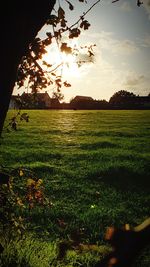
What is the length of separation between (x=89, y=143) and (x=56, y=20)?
1375 centimetres

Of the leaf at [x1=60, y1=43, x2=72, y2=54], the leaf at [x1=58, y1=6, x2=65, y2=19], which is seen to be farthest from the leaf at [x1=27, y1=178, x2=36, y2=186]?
the leaf at [x1=58, y1=6, x2=65, y2=19]

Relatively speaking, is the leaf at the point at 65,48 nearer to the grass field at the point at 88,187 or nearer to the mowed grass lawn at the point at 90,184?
the grass field at the point at 88,187

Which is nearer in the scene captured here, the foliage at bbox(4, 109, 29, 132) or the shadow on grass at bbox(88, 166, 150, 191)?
the foliage at bbox(4, 109, 29, 132)

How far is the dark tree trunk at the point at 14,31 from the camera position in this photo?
1.80 m

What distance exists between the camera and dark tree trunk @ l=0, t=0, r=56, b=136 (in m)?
1.80

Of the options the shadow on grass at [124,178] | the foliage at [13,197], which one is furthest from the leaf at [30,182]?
the shadow on grass at [124,178]

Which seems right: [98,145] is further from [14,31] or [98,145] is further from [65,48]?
[14,31]

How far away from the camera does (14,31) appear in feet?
6.05

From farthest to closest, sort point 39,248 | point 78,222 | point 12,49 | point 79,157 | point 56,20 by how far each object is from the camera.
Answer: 1. point 79,157
2. point 78,222
3. point 39,248
4. point 56,20
5. point 12,49

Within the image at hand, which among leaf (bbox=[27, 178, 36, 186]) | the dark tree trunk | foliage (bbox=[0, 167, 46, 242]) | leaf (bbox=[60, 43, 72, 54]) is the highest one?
leaf (bbox=[60, 43, 72, 54])

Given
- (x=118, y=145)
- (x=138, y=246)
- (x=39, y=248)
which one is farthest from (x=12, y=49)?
(x=118, y=145)

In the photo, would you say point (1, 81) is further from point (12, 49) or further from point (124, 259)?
point (124, 259)

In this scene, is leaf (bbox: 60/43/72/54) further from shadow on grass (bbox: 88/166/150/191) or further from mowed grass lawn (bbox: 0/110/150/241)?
shadow on grass (bbox: 88/166/150/191)

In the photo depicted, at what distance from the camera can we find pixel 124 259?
61cm
